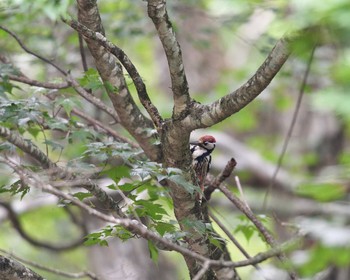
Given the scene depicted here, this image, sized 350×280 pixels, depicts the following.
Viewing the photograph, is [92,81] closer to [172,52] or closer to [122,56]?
[122,56]

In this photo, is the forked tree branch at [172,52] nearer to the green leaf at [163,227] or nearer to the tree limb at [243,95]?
the tree limb at [243,95]

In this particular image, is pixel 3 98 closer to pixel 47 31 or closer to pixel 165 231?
pixel 165 231

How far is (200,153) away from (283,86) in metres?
4.33

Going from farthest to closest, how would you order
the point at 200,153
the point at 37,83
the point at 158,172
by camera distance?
the point at 200,153 → the point at 37,83 → the point at 158,172

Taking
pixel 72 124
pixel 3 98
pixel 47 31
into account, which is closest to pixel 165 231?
pixel 72 124

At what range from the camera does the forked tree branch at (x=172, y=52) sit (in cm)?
257

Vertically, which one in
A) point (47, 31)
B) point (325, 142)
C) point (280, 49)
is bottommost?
point (280, 49)

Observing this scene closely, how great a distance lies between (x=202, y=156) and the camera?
3523mm

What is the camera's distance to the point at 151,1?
2.54m

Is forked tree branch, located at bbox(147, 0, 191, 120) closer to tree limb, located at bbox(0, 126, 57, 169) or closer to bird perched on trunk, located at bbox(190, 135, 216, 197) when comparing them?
tree limb, located at bbox(0, 126, 57, 169)

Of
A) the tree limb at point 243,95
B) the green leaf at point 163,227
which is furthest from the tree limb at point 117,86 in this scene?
the green leaf at point 163,227

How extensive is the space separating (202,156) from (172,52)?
0.99m

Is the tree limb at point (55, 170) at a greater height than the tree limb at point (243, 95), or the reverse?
the tree limb at point (243, 95)

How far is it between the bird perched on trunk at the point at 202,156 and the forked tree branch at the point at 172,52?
0.70 m
